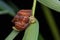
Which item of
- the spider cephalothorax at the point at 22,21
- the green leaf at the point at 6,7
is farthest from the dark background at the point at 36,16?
the spider cephalothorax at the point at 22,21

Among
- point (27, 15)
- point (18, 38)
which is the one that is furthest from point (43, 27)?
point (27, 15)

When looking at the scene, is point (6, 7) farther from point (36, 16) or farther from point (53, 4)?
point (53, 4)

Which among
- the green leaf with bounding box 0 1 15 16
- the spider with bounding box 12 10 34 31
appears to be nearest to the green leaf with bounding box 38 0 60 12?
the spider with bounding box 12 10 34 31

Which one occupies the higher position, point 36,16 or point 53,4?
point 53,4

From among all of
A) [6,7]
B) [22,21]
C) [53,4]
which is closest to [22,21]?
[22,21]

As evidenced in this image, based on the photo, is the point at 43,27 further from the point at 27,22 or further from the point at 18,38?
the point at 27,22

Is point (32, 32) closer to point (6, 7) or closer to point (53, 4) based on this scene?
point (53, 4)

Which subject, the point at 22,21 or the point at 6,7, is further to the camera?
the point at 6,7

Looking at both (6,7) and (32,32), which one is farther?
(6,7)

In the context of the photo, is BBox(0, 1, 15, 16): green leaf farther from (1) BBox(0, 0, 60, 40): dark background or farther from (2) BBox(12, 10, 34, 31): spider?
(2) BBox(12, 10, 34, 31): spider
